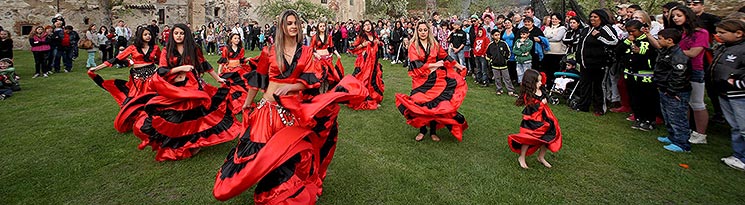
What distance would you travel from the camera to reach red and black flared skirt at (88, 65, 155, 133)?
5531 mm

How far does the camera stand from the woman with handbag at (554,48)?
8.86 metres

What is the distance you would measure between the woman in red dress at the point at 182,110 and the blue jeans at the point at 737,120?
631cm

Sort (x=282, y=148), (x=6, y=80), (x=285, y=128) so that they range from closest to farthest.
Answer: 1. (x=282, y=148)
2. (x=285, y=128)
3. (x=6, y=80)

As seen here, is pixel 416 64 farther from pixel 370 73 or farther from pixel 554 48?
pixel 554 48

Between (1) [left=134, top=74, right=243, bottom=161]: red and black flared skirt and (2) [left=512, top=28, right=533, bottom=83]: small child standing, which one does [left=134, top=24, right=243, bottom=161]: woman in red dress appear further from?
(2) [left=512, top=28, right=533, bottom=83]: small child standing

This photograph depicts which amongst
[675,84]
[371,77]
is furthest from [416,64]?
[675,84]

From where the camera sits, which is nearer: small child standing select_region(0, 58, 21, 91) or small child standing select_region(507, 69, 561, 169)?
small child standing select_region(507, 69, 561, 169)

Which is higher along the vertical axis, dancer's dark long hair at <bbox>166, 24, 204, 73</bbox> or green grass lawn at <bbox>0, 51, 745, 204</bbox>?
dancer's dark long hair at <bbox>166, 24, 204, 73</bbox>

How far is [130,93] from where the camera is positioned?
6.33 m

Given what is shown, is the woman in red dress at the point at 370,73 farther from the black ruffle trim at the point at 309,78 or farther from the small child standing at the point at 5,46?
the small child standing at the point at 5,46

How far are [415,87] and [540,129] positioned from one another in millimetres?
1950

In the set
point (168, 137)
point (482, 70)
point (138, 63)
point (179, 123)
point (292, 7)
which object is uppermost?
point (292, 7)

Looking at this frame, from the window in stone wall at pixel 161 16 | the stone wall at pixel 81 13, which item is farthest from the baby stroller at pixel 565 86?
the window in stone wall at pixel 161 16

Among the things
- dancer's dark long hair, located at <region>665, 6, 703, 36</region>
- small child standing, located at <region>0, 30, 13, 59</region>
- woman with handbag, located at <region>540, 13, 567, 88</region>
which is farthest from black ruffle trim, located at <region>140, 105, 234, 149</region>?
small child standing, located at <region>0, 30, 13, 59</region>
